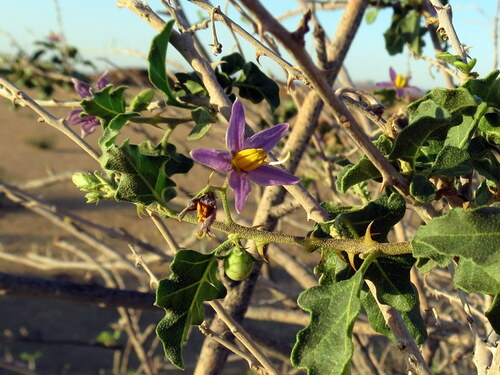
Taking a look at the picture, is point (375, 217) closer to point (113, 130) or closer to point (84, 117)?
point (113, 130)

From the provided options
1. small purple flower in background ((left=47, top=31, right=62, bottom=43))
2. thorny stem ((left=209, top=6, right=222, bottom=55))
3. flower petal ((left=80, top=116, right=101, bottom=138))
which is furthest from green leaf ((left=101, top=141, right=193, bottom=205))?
small purple flower in background ((left=47, top=31, right=62, bottom=43))

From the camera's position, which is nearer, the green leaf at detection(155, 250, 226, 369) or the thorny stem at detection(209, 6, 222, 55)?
the green leaf at detection(155, 250, 226, 369)

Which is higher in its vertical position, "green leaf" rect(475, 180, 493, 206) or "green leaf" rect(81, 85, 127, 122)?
"green leaf" rect(81, 85, 127, 122)

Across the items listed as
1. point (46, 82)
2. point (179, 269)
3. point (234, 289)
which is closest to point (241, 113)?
point (179, 269)

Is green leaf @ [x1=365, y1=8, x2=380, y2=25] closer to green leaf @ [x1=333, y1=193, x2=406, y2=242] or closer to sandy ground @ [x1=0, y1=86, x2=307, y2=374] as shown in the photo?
sandy ground @ [x1=0, y1=86, x2=307, y2=374]

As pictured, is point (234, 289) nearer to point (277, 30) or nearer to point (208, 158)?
point (208, 158)

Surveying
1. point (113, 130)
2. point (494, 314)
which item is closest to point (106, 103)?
point (113, 130)
